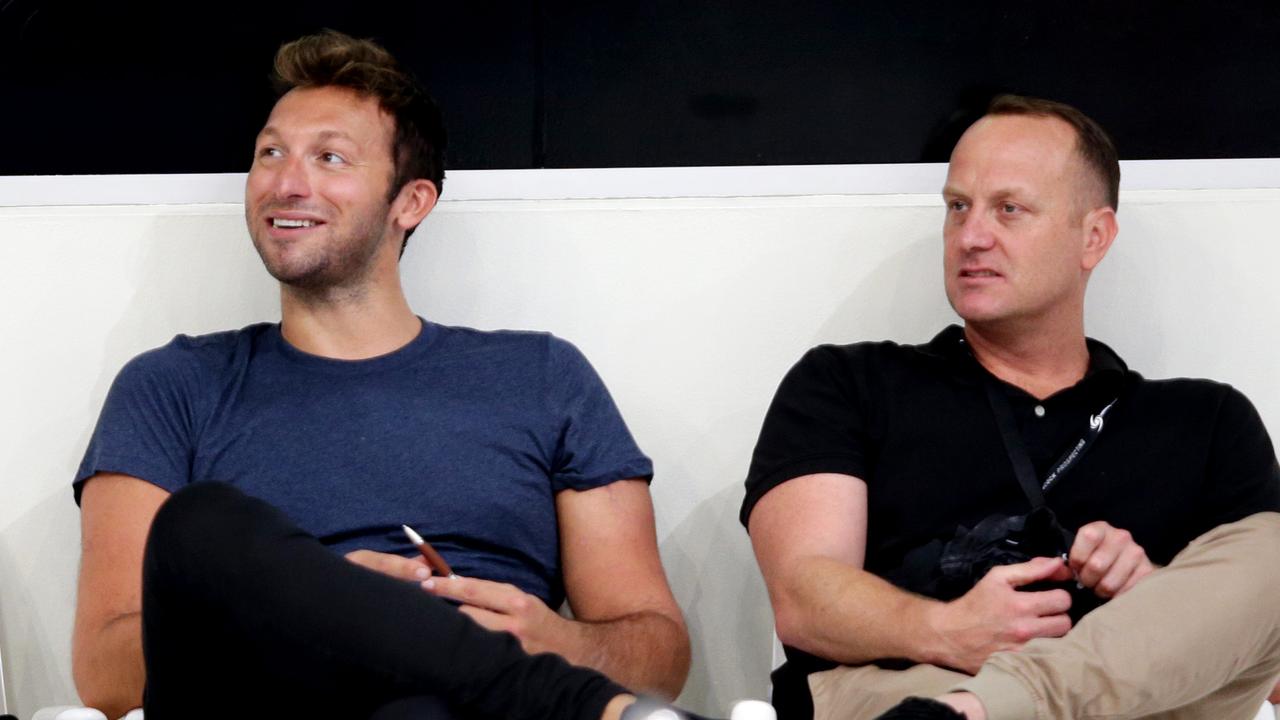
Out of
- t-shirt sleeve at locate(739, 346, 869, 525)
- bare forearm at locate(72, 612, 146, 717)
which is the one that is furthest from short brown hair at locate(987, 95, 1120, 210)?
bare forearm at locate(72, 612, 146, 717)

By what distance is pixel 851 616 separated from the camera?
79.5 inches

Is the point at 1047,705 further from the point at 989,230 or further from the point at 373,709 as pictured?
the point at 989,230

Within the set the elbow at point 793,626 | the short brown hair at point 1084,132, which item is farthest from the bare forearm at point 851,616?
the short brown hair at point 1084,132

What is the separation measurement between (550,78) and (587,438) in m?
0.80

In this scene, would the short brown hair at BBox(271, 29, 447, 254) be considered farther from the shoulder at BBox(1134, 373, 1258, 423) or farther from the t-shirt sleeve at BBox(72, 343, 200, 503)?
the shoulder at BBox(1134, 373, 1258, 423)

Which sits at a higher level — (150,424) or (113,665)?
(150,424)

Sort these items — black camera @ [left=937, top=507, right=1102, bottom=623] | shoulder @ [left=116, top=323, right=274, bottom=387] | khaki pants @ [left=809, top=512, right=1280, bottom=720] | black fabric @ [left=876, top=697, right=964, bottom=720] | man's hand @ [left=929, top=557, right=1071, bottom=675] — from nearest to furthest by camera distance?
black fabric @ [left=876, top=697, right=964, bottom=720], khaki pants @ [left=809, top=512, right=1280, bottom=720], man's hand @ [left=929, top=557, right=1071, bottom=675], black camera @ [left=937, top=507, right=1102, bottom=623], shoulder @ [left=116, top=323, right=274, bottom=387]

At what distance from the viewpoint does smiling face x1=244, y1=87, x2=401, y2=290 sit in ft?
7.76

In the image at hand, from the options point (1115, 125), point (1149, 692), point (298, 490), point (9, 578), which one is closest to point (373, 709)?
point (298, 490)

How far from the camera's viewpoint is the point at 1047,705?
5.55 feet

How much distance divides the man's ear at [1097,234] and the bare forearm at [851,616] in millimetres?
735

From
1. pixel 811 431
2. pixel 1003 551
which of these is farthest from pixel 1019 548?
pixel 811 431

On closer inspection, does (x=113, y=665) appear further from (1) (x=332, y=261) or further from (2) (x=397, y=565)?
(1) (x=332, y=261)

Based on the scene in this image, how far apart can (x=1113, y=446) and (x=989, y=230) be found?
1.27 feet
